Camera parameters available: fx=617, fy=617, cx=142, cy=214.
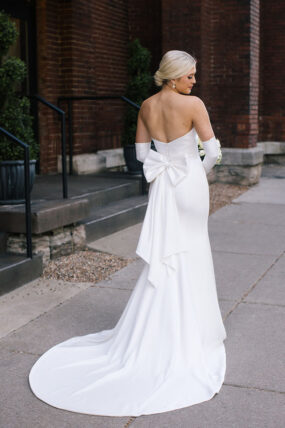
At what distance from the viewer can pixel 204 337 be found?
13.0ft

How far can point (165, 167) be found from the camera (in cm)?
389

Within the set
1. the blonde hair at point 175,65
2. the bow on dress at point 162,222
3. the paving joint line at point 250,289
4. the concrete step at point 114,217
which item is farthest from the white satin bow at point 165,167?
the concrete step at point 114,217

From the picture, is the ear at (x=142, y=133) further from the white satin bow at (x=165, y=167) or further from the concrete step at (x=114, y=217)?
the concrete step at (x=114, y=217)

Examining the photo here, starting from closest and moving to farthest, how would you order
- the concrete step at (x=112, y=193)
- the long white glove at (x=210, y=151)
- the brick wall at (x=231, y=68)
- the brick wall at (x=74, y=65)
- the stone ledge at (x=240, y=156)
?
1. the long white glove at (x=210, y=151)
2. the concrete step at (x=112, y=193)
3. the brick wall at (x=74, y=65)
4. the brick wall at (x=231, y=68)
5. the stone ledge at (x=240, y=156)

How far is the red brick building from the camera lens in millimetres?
9523

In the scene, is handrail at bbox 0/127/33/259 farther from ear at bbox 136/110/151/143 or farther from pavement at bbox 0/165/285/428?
ear at bbox 136/110/151/143

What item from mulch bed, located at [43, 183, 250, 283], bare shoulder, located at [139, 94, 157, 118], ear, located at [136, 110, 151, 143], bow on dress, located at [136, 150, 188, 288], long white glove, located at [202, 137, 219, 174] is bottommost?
mulch bed, located at [43, 183, 250, 283]

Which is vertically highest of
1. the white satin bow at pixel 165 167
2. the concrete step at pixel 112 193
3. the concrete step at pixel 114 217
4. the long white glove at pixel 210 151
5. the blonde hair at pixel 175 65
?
the blonde hair at pixel 175 65

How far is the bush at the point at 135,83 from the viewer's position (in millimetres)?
10398

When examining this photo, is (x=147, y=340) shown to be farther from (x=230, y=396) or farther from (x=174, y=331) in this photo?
(x=230, y=396)

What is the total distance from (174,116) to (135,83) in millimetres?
6915

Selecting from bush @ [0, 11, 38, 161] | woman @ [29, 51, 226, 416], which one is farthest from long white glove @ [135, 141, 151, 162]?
bush @ [0, 11, 38, 161]

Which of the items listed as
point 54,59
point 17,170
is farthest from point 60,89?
point 17,170

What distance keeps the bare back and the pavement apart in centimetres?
152
